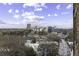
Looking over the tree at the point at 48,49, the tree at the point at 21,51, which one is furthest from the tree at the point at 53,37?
the tree at the point at 21,51

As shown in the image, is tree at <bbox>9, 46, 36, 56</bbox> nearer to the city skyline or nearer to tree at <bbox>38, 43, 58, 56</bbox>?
tree at <bbox>38, 43, 58, 56</bbox>

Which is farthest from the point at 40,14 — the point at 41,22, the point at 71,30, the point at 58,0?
the point at 71,30

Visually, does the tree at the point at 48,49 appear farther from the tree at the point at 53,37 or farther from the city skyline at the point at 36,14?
the city skyline at the point at 36,14

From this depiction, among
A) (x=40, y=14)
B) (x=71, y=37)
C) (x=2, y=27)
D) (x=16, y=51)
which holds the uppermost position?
(x=40, y=14)

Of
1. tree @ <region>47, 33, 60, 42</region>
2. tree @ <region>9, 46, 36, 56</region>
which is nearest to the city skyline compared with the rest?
A: tree @ <region>47, 33, 60, 42</region>

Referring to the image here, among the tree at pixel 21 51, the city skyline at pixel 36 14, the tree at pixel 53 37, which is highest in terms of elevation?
the city skyline at pixel 36 14

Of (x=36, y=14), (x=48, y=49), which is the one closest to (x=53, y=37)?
(x=48, y=49)

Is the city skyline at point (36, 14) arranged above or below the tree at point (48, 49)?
above

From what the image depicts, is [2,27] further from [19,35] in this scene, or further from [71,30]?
[71,30]
